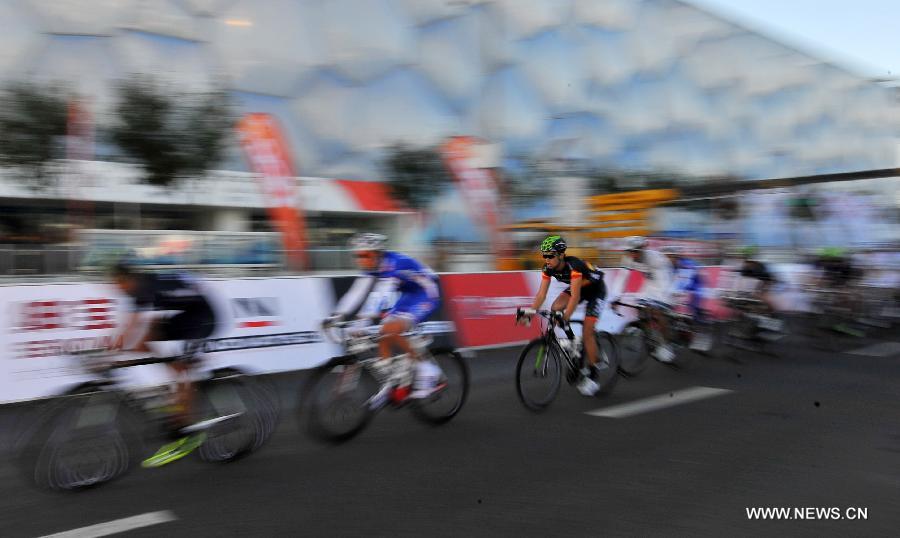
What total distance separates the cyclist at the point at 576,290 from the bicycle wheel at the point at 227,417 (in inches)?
119

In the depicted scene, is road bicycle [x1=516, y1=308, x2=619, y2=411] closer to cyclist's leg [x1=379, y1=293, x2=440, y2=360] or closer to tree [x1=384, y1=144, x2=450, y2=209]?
cyclist's leg [x1=379, y1=293, x2=440, y2=360]

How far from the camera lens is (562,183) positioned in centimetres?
1853

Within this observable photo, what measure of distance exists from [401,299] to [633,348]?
410cm

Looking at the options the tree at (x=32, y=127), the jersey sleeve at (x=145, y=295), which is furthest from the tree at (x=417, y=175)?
the jersey sleeve at (x=145, y=295)

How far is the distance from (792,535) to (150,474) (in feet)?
14.1

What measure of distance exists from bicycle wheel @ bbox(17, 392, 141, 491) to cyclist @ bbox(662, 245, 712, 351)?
7.98 metres

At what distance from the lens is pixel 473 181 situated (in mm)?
25547

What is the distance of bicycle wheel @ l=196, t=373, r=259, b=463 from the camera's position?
5.76 m

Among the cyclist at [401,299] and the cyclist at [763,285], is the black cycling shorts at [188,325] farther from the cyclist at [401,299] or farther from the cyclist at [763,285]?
the cyclist at [763,285]

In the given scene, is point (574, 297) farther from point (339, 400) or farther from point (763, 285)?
point (763, 285)

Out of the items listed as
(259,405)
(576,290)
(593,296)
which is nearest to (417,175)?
(593,296)

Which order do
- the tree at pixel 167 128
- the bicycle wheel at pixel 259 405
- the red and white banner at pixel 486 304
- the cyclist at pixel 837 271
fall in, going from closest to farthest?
1. the bicycle wheel at pixel 259 405
2. the red and white banner at pixel 486 304
3. the cyclist at pixel 837 271
4. the tree at pixel 167 128

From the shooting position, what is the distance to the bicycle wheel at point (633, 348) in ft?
32.2

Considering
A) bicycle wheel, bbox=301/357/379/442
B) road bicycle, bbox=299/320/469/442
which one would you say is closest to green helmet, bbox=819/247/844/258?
road bicycle, bbox=299/320/469/442
